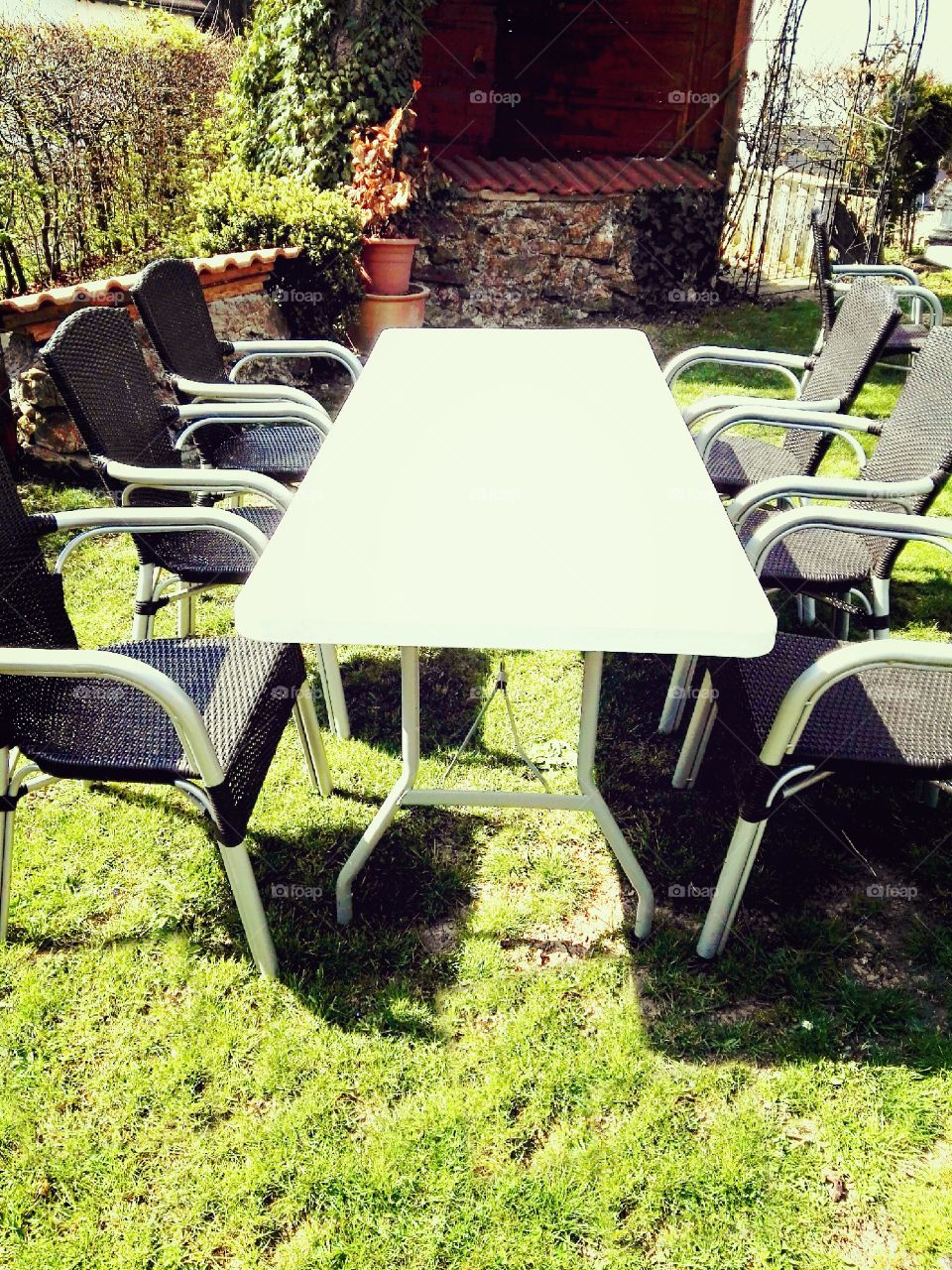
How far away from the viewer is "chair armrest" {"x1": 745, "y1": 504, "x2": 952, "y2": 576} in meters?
2.02

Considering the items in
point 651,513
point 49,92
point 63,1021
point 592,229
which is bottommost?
point 63,1021

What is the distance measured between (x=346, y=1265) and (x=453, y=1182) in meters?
0.22

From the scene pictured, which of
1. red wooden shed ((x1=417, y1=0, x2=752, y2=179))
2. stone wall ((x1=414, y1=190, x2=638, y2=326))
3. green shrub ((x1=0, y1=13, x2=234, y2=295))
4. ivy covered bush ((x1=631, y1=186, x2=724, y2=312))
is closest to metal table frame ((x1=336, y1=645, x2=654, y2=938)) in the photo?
green shrub ((x1=0, y1=13, x2=234, y2=295))

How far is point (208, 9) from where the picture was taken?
36.7ft

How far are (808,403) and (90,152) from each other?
15.4 feet

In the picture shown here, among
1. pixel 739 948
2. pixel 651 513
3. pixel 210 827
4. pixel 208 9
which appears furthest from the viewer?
pixel 208 9

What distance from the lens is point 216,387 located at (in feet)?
9.37

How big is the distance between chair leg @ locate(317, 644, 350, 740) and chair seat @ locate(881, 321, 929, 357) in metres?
3.10

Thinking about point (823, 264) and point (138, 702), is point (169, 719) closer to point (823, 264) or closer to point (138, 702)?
point (138, 702)

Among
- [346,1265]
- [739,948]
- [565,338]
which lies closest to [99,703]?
[346,1265]

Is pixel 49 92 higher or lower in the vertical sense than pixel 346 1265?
higher

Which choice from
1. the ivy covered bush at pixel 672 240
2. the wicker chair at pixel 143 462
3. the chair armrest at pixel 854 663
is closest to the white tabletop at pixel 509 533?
the chair armrest at pixel 854 663

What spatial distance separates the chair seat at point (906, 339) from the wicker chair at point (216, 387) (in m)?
2.72

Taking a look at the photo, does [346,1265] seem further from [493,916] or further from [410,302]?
[410,302]
